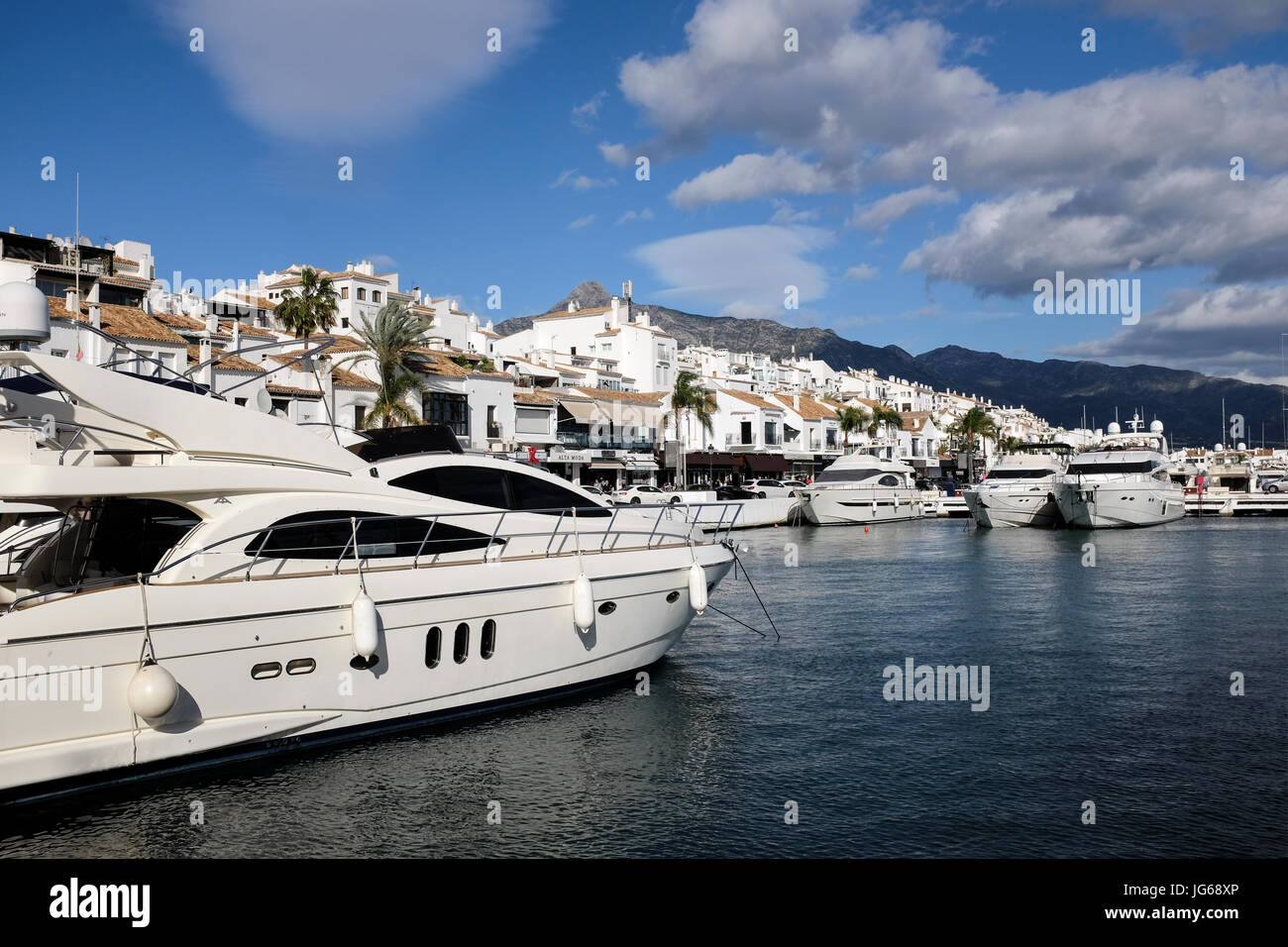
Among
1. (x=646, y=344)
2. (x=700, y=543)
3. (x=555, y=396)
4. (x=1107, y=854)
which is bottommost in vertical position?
(x=1107, y=854)

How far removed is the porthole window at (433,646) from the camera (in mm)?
12156

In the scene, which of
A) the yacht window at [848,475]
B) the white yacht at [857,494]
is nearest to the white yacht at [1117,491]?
the white yacht at [857,494]

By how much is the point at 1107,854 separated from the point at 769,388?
97.3m

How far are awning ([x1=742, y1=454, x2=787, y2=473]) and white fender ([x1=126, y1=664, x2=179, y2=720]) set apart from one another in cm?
7099

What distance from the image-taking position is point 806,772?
1129 cm

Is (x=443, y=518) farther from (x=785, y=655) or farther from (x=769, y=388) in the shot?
(x=769, y=388)

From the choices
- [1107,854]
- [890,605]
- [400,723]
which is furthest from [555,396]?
[1107,854]

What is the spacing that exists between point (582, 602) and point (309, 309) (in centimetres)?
4407

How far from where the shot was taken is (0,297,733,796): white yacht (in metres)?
9.62

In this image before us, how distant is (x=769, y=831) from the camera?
9.64 m

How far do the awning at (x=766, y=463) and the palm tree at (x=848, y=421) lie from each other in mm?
12310

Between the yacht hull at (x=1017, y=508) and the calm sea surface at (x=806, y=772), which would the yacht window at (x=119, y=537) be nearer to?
the calm sea surface at (x=806, y=772)

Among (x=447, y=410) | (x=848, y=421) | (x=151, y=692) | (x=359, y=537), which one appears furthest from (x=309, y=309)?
(x=848, y=421)

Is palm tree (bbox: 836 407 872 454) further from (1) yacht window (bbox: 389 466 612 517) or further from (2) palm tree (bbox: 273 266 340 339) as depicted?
(1) yacht window (bbox: 389 466 612 517)
